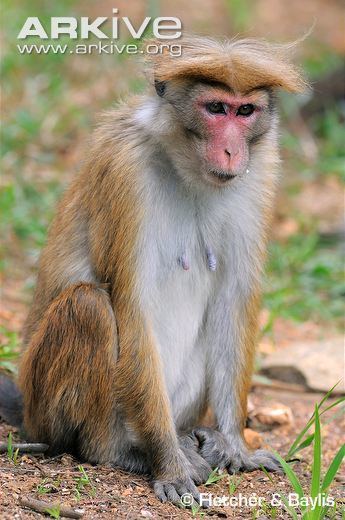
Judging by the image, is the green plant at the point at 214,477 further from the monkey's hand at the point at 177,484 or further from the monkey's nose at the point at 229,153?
the monkey's nose at the point at 229,153

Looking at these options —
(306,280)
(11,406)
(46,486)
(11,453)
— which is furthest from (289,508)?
(306,280)

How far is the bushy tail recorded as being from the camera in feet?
22.1

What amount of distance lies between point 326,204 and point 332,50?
415 centimetres

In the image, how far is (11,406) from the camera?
6.79m

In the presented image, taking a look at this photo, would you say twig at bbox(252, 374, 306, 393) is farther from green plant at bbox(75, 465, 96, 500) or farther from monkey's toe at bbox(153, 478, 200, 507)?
green plant at bbox(75, 465, 96, 500)

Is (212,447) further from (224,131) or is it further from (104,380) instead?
(224,131)

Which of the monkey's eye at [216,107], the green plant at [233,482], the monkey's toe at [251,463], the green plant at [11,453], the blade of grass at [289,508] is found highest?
the monkey's eye at [216,107]

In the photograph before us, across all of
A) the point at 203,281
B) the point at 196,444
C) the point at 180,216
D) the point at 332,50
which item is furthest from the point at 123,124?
the point at 332,50

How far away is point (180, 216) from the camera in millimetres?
6012

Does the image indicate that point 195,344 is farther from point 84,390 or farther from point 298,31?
point 298,31

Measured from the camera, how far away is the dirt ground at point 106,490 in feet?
17.0

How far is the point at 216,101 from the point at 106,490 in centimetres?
222

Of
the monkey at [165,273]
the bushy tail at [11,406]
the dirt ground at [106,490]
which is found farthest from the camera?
the bushy tail at [11,406]

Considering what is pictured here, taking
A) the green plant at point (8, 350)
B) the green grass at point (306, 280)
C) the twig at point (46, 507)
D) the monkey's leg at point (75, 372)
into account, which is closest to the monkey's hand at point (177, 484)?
the monkey's leg at point (75, 372)
